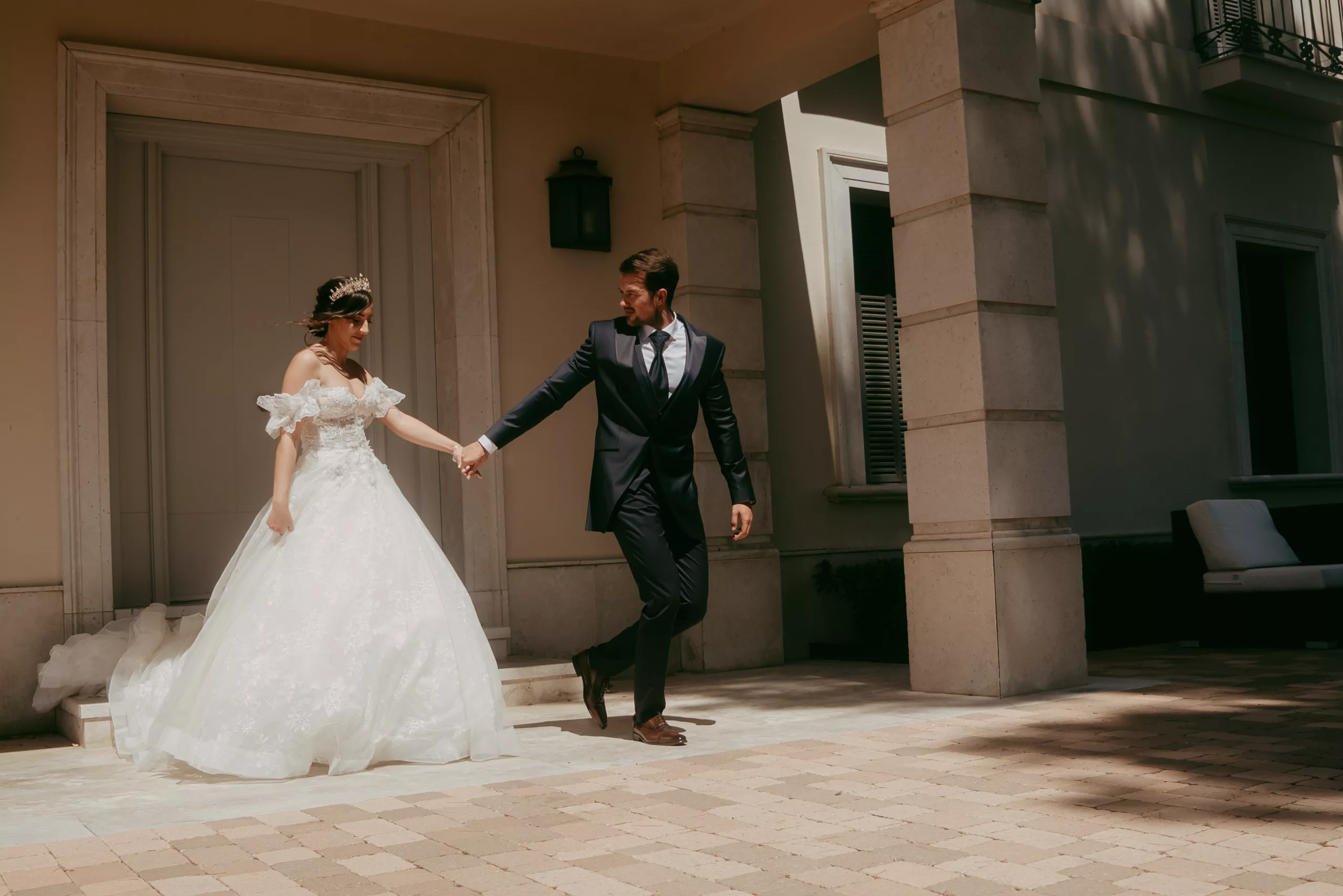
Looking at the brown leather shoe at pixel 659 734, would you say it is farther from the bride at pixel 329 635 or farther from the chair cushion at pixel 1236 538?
the chair cushion at pixel 1236 538

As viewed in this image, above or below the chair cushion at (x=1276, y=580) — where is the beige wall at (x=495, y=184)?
above

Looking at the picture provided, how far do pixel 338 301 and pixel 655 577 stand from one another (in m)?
1.83

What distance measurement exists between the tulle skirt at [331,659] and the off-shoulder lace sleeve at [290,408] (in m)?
0.17

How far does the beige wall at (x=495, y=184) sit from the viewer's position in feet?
20.3

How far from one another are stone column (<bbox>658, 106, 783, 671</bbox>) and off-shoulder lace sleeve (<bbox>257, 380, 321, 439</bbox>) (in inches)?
A: 126

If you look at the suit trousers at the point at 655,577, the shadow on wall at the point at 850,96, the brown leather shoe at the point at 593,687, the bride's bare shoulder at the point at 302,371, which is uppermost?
the shadow on wall at the point at 850,96

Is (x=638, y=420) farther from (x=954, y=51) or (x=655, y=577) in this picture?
(x=954, y=51)

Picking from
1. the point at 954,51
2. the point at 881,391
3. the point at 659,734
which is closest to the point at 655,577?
the point at 659,734

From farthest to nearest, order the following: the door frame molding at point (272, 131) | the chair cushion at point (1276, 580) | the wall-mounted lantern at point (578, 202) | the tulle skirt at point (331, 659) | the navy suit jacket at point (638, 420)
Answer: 1. the chair cushion at point (1276, 580)
2. the wall-mounted lantern at point (578, 202)
3. the door frame molding at point (272, 131)
4. the navy suit jacket at point (638, 420)
5. the tulle skirt at point (331, 659)

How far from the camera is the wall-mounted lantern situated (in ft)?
25.3

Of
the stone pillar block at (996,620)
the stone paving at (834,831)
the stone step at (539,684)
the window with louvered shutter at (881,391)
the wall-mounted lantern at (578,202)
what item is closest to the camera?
the stone paving at (834,831)

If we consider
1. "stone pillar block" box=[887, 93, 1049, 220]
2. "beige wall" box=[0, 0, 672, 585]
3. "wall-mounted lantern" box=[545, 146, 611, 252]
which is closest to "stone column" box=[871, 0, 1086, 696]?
"stone pillar block" box=[887, 93, 1049, 220]

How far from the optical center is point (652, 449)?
512 centimetres

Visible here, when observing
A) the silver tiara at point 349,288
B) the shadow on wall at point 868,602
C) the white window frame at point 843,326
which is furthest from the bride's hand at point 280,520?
the white window frame at point 843,326
